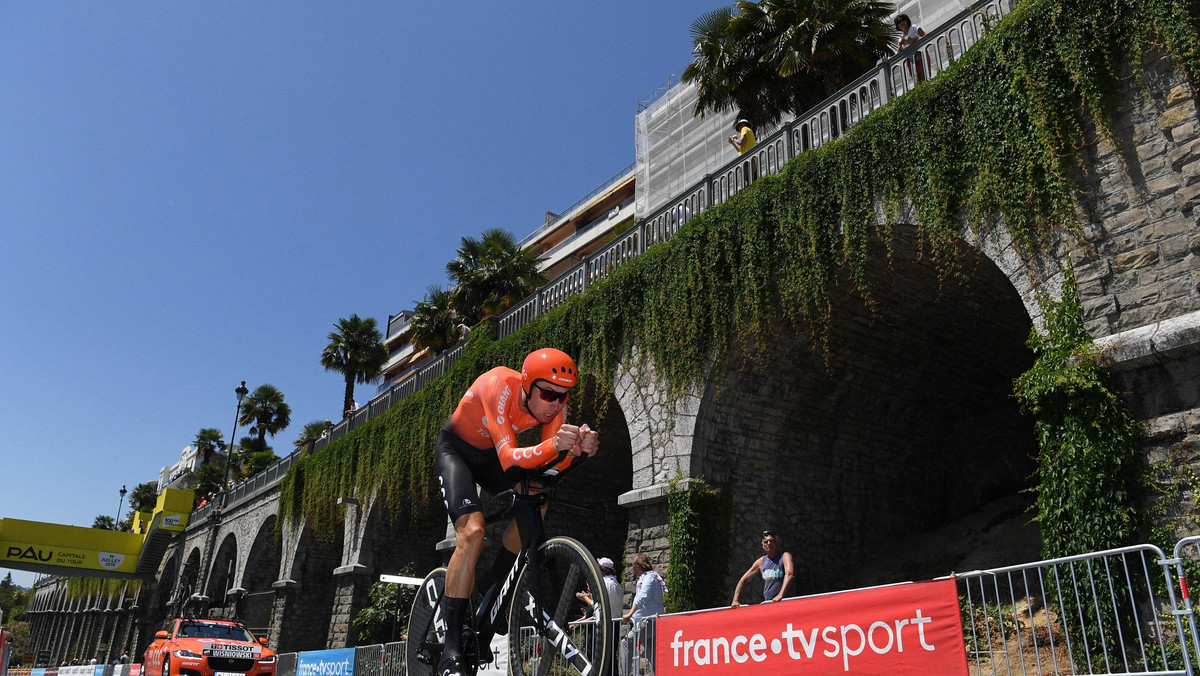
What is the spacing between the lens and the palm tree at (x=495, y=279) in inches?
928

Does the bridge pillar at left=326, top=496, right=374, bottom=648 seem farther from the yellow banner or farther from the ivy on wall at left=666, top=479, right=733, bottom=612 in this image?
the yellow banner

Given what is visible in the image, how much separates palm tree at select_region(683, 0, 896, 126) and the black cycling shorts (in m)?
11.7

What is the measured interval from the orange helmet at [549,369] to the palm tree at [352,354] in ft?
106

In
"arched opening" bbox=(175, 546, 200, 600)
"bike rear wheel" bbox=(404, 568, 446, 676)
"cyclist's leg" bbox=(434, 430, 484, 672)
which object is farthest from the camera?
"arched opening" bbox=(175, 546, 200, 600)

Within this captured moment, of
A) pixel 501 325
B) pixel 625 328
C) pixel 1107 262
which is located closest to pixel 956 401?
pixel 625 328

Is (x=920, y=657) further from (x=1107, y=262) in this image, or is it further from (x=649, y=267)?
(x=649, y=267)

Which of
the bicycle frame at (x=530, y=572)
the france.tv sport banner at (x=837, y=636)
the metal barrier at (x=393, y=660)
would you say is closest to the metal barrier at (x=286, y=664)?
the metal barrier at (x=393, y=660)

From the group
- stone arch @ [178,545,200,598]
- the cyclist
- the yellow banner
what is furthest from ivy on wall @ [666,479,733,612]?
the yellow banner

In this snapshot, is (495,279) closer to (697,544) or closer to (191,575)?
(697,544)

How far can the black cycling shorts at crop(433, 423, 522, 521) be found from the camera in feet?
16.6

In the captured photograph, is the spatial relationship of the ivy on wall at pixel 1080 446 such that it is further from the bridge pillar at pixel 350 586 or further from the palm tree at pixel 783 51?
the bridge pillar at pixel 350 586

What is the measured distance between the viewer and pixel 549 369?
492cm

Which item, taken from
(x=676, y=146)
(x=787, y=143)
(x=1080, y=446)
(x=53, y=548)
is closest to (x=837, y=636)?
(x=1080, y=446)

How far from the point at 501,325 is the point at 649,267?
16.5ft
